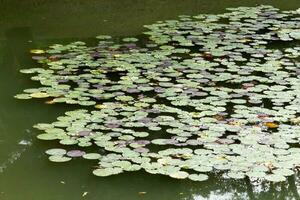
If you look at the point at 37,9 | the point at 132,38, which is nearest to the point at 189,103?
the point at 132,38

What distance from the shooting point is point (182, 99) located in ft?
13.3

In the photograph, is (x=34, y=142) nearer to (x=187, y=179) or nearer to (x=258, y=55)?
(x=187, y=179)

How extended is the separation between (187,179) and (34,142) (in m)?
1.07

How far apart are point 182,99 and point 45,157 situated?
121 cm

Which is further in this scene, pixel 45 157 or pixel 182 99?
pixel 182 99

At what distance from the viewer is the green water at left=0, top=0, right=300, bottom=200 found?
3.02 m

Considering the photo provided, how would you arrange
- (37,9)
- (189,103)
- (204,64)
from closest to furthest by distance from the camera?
(189,103) → (204,64) → (37,9)

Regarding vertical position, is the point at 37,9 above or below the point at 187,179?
above

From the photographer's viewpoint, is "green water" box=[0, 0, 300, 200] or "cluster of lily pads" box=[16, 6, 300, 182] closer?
"green water" box=[0, 0, 300, 200]

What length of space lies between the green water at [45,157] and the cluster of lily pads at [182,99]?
2.9 inches

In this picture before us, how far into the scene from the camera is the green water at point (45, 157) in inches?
119

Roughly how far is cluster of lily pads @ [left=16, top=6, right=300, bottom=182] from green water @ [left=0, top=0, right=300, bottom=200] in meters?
0.07

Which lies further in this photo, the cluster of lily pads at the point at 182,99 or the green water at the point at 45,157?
the cluster of lily pads at the point at 182,99

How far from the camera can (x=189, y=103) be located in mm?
3975
